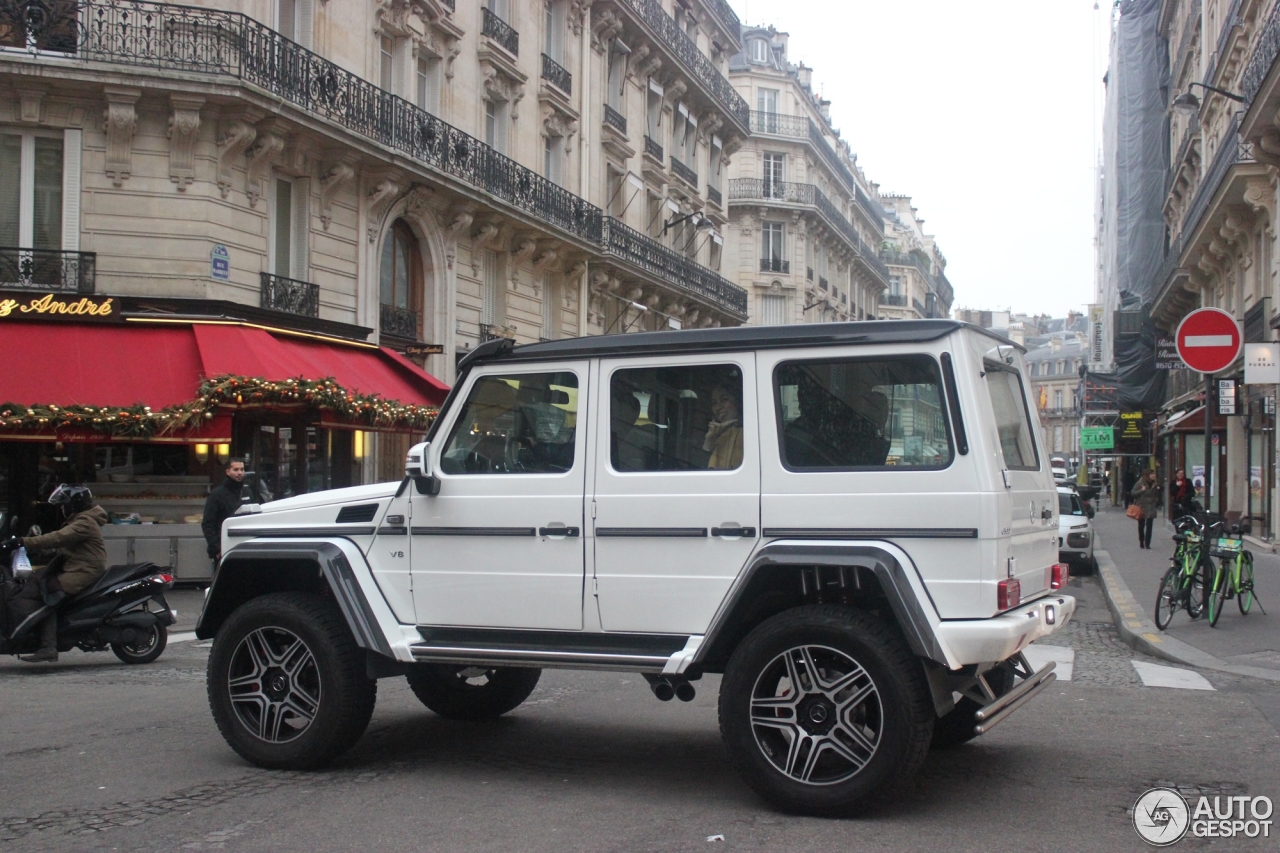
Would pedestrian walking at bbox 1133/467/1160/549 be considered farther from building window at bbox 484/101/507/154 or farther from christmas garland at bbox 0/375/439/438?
christmas garland at bbox 0/375/439/438

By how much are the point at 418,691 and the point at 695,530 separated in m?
2.61

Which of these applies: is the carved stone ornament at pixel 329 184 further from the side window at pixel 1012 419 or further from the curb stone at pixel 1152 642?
the side window at pixel 1012 419

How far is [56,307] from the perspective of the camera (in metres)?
16.8

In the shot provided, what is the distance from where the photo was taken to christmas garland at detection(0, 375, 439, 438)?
15.1 metres

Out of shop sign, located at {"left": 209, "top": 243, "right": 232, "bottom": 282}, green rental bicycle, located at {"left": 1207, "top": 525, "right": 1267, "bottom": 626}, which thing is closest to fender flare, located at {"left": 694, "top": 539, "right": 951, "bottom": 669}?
green rental bicycle, located at {"left": 1207, "top": 525, "right": 1267, "bottom": 626}

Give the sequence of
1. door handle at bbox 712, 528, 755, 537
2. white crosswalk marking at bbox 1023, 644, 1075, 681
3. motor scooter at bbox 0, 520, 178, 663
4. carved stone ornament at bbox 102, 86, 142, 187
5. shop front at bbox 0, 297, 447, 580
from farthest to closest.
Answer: carved stone ornament at bbox 102, 86, 142, 187 → shop front at bbox 0, 297, 447, 580 → motor scooter at bbox 0, 520, 178, 663 → white crosswalk marking at bbox 1023, 644, 1075, 681 → door handle at bbox 712, 528, 755, 537

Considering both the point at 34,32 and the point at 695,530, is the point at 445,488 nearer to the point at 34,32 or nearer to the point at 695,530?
the point at 695,530

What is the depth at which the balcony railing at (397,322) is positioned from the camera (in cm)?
2275

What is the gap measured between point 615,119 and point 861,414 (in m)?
28.7

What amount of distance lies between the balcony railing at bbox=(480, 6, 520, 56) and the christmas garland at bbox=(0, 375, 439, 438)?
1153 cm

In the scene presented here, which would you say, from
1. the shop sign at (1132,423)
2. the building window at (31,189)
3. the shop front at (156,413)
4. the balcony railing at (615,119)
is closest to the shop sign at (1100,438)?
the shop sign at (1132,423)

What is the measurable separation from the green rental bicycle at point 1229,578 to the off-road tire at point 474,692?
7755 millimetres

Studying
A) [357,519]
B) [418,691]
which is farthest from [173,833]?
[418,691]

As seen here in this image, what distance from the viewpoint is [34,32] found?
1694cm
